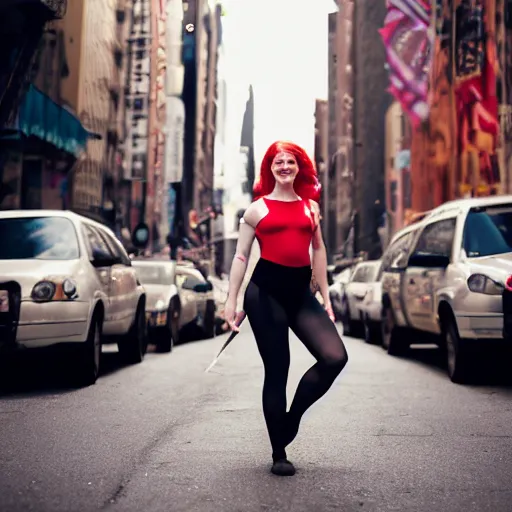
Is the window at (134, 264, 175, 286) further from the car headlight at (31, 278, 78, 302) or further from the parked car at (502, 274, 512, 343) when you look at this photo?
the parked car at (502, 274, 512, 343)

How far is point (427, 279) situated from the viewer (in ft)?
35.1

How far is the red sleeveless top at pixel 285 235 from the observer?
16.5 feet

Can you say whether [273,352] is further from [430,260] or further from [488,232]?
[488,232]

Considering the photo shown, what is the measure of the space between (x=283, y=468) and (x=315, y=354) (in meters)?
0.60

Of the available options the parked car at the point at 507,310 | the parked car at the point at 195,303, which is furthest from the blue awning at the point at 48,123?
the parked car at the point at 507,310

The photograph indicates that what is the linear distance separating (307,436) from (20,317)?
10.6ft

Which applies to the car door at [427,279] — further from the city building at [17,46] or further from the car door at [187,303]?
the city building at [17,46]

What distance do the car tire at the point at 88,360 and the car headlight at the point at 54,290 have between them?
0.43 meters

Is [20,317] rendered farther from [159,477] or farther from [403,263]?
[403,263]

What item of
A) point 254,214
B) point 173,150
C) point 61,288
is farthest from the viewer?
point 173,150

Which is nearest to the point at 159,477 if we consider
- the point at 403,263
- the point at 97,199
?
the point at 403,263

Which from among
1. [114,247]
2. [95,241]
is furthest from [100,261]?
[114,247]

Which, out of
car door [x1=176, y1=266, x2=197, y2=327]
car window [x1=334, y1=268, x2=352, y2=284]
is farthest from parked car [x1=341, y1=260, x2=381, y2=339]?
car door [x1=176, y1=266, x2=197, y2=327]

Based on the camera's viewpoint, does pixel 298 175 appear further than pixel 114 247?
No
